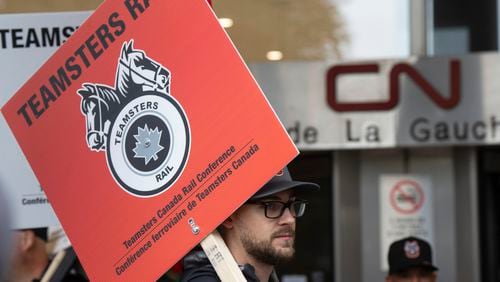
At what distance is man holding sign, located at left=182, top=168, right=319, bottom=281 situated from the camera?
11.3 ft

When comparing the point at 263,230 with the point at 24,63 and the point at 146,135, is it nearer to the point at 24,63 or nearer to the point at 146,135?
the point at 146,135

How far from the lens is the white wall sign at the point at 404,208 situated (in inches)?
435

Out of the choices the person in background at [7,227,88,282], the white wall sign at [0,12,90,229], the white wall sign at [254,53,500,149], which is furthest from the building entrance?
the white wall sign at [0,12,90,229]

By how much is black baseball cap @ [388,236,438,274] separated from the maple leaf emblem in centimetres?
318

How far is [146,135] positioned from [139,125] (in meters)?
0.04

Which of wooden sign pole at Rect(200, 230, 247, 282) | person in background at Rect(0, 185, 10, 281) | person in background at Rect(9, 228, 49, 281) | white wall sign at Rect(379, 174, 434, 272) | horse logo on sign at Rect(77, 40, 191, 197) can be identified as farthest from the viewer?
white wall sign at Rect(379, 174, 434, 272)

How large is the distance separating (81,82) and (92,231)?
43 cm

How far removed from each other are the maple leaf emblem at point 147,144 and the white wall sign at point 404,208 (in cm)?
781

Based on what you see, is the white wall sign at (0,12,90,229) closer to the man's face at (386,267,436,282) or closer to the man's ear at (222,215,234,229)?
the man's ear at (222,215,234,229)

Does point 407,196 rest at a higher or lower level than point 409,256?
higher

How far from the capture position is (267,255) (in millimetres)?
3455

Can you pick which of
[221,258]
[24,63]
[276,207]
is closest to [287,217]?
[276,207]

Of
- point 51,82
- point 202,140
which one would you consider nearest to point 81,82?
point 51,82

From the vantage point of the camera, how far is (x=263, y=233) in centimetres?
348
